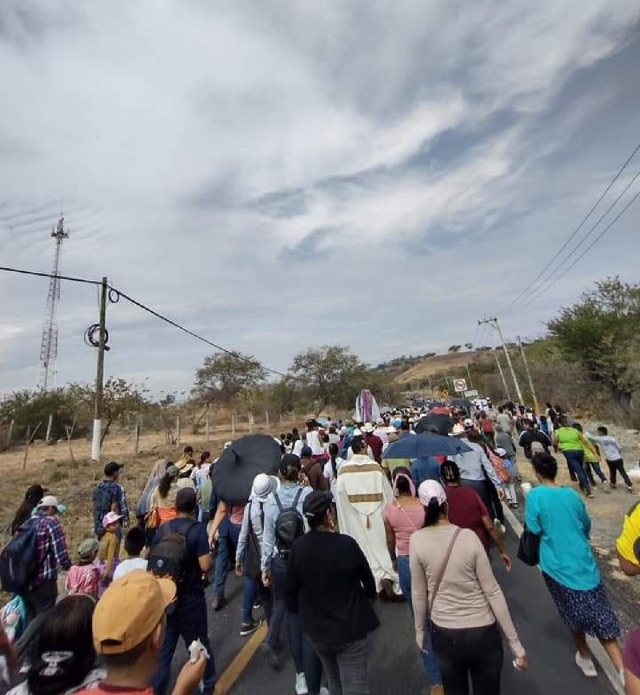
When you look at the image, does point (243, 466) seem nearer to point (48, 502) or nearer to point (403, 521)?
point (48, 502)

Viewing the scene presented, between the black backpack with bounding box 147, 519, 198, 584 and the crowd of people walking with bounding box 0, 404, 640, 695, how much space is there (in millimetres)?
11

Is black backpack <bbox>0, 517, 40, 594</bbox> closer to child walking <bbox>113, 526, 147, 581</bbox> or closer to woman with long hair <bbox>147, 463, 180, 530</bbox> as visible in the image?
child walking <bbox>113, 526, 147, 581</bbox>

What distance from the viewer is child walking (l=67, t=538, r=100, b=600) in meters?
3.76

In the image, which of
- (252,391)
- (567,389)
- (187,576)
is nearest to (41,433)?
(252,391)

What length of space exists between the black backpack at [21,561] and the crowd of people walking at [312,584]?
1 centimetres

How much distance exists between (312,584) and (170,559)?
3.92 feet

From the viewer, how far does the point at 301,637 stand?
3.37 metres

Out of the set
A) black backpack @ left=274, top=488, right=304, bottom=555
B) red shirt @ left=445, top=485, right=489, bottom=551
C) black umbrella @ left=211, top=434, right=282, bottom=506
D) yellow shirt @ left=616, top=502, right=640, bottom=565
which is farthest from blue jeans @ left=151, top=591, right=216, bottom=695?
yellow shirt @ left=616, top=502, right=640, bottom=565

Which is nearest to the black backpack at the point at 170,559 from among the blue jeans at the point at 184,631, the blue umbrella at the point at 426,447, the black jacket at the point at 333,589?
the blue jeans at the point at 184,631

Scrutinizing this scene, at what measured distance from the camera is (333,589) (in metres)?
2.74

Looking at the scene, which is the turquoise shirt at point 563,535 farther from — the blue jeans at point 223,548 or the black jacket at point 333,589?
the blue jeans at point 223,548

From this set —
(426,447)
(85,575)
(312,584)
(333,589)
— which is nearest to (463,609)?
(333,589)

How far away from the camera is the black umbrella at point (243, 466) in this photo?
16.9 ft

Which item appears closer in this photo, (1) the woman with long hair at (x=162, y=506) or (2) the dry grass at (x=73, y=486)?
(1) the woman with long hair at (x=162, y=506)
